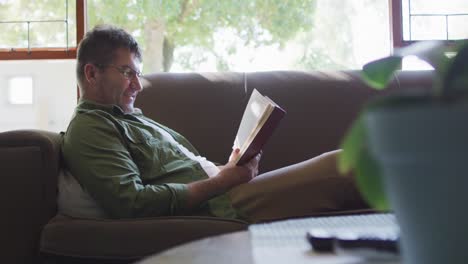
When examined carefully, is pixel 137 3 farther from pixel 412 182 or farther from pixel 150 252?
pixel 412 182

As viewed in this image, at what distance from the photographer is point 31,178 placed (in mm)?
1410

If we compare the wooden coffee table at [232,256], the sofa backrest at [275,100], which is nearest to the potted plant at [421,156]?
the wooden coffee table at [232,256]

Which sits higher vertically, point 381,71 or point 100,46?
point 100,46

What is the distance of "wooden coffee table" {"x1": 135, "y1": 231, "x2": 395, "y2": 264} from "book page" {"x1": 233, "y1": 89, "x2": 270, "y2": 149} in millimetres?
713

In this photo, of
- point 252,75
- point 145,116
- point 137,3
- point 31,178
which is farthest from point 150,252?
point 137,3

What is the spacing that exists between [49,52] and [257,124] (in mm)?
1516

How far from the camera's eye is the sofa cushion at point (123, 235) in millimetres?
1274

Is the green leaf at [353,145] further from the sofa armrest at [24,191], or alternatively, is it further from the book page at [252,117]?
the sofa armrest at [24,191]

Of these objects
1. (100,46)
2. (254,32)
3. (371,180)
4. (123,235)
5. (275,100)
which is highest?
(254,32)

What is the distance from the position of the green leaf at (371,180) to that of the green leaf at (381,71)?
0.07 m

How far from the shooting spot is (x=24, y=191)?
1399 mm

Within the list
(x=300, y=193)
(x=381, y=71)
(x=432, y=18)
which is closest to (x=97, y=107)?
(x=300, y=193)

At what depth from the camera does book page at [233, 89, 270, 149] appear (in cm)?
152

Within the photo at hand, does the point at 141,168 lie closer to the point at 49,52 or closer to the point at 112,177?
the point at 112,177
